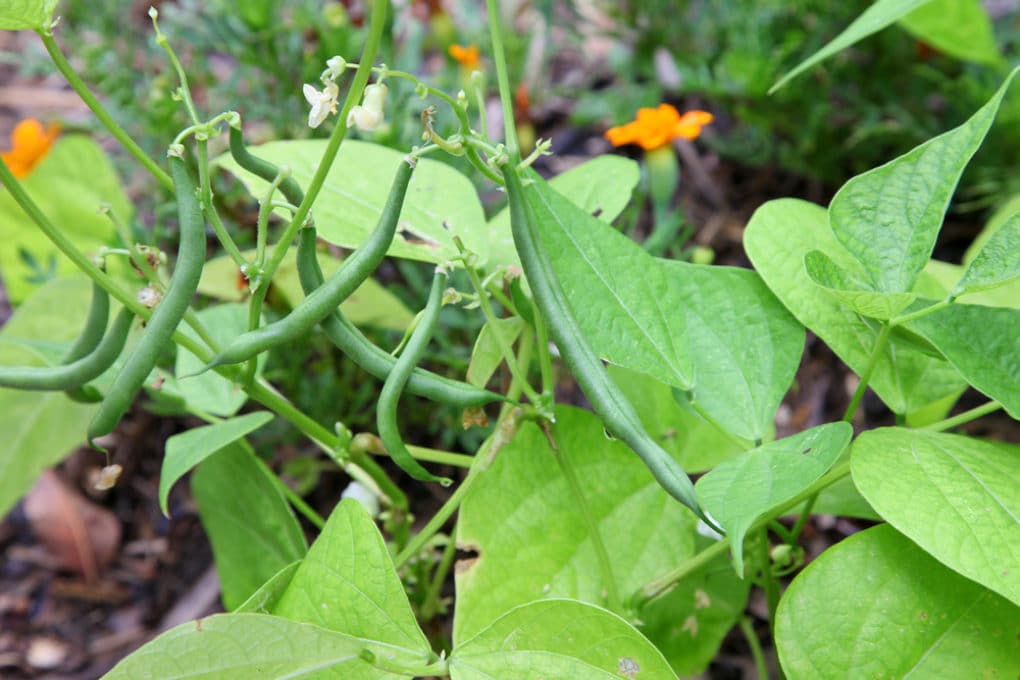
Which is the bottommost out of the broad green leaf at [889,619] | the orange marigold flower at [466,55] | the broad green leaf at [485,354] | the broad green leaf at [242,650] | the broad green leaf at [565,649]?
the broad green leaf at [889,619]

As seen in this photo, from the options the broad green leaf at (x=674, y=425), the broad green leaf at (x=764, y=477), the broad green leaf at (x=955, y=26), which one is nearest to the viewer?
the broad green leaf at (x=764, y=477)

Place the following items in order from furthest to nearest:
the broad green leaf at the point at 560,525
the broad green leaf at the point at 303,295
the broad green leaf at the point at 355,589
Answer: the broad green leaf at the point at 303,295, the broad green leaf at the point at 560,525, the broad green leaf at the point at 355,589

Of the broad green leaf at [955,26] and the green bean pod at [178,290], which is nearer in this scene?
the green bean pod at [178,290]

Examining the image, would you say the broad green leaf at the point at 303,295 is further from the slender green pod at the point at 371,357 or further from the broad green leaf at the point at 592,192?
the slender green pod at the point at 371,357

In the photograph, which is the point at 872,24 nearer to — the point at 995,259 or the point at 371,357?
the point at 995,259

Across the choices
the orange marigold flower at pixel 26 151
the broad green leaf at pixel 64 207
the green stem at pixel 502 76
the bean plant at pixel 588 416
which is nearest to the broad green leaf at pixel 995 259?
the bean plant at pixel 588 416

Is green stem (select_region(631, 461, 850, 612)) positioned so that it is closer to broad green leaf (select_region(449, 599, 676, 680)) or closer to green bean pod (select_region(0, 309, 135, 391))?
broad green leaf (select_region(449, 599, 676, 680))

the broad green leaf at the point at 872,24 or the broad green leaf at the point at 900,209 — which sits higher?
the broad green leaf at the point at 872,24

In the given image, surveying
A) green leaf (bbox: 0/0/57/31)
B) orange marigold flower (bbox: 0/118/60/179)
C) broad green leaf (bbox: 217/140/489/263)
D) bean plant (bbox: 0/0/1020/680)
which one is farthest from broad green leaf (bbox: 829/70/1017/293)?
orange marigold flower (bbox: 0/118/60/179)
